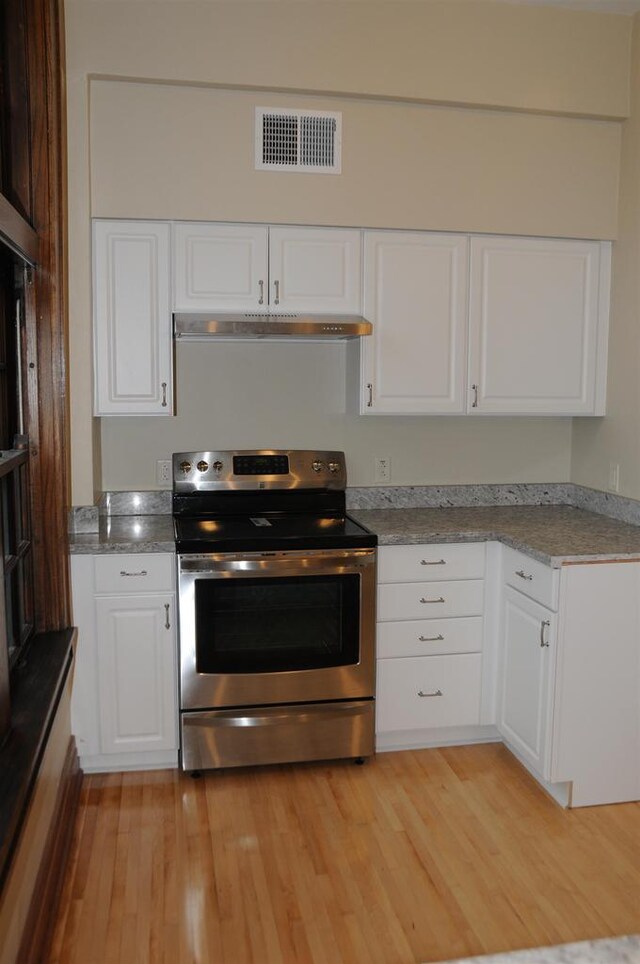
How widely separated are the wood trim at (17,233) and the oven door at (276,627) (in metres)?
1.15

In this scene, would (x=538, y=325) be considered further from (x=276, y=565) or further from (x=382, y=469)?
(x=276, y=565)

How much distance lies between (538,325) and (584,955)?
2651 millimetres

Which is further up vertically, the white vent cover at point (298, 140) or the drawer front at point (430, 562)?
the white vent cover at point (298, 140)

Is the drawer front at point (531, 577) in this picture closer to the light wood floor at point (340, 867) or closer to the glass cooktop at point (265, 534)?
the glass cooktop at point (265, 534)

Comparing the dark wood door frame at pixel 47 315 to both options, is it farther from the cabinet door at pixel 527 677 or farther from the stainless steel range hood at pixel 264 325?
the cabinet door at pixel 527 677

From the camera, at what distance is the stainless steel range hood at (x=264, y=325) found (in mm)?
3012

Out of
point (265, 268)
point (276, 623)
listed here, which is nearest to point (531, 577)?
point (276, 623)

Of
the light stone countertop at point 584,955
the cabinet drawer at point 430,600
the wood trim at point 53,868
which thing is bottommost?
the wood trim at point 53,868

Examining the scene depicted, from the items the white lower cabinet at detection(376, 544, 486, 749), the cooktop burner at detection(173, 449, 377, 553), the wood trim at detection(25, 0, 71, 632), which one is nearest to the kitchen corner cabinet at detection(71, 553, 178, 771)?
the wood trim at detection(25, 0, 71, 632)

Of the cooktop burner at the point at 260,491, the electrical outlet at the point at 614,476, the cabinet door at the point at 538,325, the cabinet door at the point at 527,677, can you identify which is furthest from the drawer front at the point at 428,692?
the cabinet door at the point at 538,325

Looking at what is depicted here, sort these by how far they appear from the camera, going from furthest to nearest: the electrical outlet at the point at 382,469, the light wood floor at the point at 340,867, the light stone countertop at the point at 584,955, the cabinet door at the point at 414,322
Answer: the electrical outlet at the point at 382,469 < the cabinet door at the point at 414,322 < the light wood floor at the point at 340,867 < the light stone countertop at the point at 584,955

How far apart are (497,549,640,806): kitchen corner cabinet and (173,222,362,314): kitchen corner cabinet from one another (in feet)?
4.40

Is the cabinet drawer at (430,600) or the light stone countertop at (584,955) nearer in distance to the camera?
the light stone countertop at (584,955)

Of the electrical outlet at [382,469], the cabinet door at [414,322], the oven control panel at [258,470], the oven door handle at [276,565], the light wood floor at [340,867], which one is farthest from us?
the electrical outlet at [382,469]
